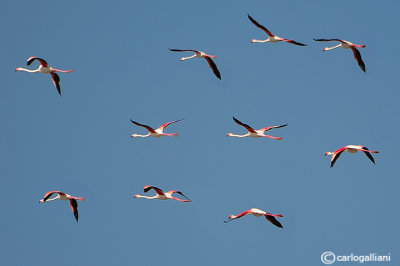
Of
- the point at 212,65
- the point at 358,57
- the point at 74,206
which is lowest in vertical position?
the point at 74,206

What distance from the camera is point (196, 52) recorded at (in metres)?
40.3

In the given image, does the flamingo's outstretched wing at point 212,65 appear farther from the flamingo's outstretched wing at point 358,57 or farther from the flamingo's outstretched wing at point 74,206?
the flamingo's outstretched wing at point 74,206

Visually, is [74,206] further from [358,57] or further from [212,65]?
[358,57]

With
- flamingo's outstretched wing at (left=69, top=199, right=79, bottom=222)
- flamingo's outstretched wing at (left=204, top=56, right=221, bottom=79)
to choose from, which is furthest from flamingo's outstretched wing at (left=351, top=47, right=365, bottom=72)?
flamingo's outstretched wing at (left=69, top=199, right=79, bottom=222)

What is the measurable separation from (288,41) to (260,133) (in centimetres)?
369

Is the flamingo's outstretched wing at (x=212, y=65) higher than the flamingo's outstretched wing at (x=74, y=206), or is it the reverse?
the flamingo's outstretched wing at (x=212, y=65)

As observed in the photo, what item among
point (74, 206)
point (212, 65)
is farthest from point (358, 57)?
point (74, 206)

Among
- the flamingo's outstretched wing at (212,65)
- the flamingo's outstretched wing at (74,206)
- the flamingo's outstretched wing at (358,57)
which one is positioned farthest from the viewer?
the flamingo's outstretched wing at (212,65)

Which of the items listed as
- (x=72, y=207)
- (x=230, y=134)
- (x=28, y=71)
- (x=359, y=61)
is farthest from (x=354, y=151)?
(x=28, y=71)

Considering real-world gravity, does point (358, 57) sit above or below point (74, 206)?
above

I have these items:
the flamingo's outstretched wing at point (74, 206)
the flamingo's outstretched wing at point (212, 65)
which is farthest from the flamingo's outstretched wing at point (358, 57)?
the flamingo's outstretched wing at point (74, 206)

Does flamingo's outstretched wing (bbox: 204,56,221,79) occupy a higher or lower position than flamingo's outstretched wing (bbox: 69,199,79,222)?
higher

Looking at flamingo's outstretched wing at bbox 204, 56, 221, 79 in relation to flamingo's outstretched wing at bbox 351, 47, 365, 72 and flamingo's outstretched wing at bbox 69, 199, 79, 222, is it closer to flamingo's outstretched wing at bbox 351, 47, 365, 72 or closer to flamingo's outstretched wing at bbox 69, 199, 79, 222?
flamingo's outstretched wing at bbox 351, 47, 365, 72

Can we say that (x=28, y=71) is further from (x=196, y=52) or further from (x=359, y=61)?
(x=359, y=61)
